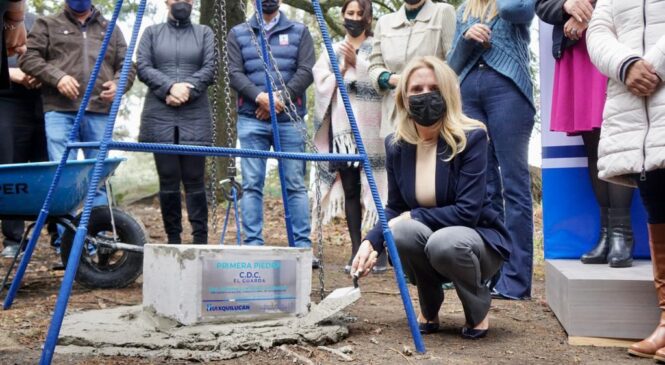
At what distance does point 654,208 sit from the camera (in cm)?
279

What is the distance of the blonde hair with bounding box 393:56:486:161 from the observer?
9.90 ft

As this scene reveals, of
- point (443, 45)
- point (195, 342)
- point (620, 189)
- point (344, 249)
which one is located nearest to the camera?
point (195, 342)

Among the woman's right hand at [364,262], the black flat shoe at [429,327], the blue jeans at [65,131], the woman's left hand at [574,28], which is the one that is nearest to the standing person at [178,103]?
the blue jeans at [65,131]

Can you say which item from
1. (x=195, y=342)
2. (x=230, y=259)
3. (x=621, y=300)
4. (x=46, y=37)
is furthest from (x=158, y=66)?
(x=621, y=300)

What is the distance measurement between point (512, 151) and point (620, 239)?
0.73 meters

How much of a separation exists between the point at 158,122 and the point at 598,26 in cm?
273

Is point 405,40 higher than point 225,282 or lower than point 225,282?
higher

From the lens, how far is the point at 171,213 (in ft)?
15.5

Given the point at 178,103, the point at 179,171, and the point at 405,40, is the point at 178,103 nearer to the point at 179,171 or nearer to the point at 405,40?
the point at 179,171

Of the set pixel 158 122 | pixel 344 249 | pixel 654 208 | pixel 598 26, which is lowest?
pixel 344 249

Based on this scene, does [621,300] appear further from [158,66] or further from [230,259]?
[158,66]

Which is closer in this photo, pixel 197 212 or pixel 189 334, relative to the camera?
pixel 189 334

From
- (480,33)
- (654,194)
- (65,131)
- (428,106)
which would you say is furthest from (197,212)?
(654,194)

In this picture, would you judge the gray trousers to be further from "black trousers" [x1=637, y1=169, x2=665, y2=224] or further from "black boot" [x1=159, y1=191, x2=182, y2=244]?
"black boot" [x1=159, y1=191, x2=182, y2=244]
